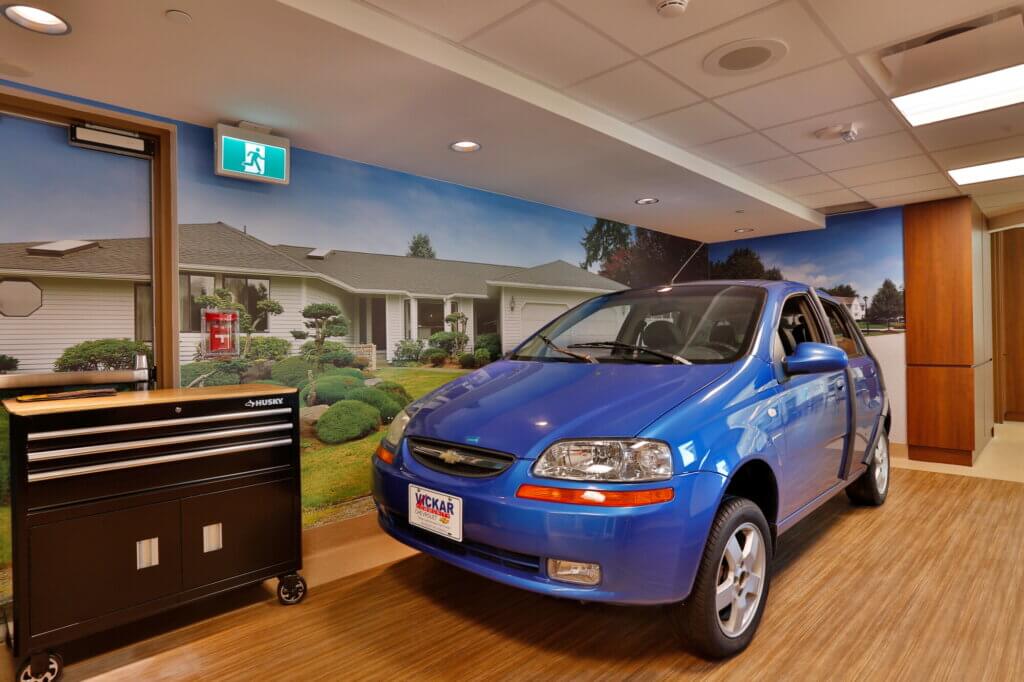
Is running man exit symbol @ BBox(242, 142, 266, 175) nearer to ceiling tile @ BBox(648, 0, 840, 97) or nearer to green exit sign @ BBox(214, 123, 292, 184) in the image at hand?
green exit sign @ BBox(214, 123, 292, 184)

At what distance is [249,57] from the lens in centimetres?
231

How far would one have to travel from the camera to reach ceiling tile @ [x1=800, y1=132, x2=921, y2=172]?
3798 mm

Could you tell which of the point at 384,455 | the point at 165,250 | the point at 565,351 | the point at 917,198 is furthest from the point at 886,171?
the point at 165,250

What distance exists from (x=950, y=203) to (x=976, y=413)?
2.05 metres

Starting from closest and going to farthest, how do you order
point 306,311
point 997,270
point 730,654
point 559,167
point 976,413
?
point 730,654, point 306,311, point 559,167, point 976,413, point 997,270

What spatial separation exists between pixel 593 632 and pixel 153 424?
6.31 ft

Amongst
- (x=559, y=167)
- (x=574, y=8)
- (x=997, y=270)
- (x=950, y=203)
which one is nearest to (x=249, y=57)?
(x=574, y=8)

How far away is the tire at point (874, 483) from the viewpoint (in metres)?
3.66

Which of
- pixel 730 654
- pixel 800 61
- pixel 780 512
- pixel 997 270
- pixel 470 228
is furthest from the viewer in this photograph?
pixel 997 270

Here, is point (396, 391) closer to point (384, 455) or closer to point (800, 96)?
point (384, 455)

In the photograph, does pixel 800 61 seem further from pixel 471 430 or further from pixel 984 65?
pixel 471 430

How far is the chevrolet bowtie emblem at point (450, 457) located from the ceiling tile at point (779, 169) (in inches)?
144

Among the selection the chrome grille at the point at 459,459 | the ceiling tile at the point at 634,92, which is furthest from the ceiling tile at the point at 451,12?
the chrome grille at the point at 459,459

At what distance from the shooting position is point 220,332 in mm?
3078
